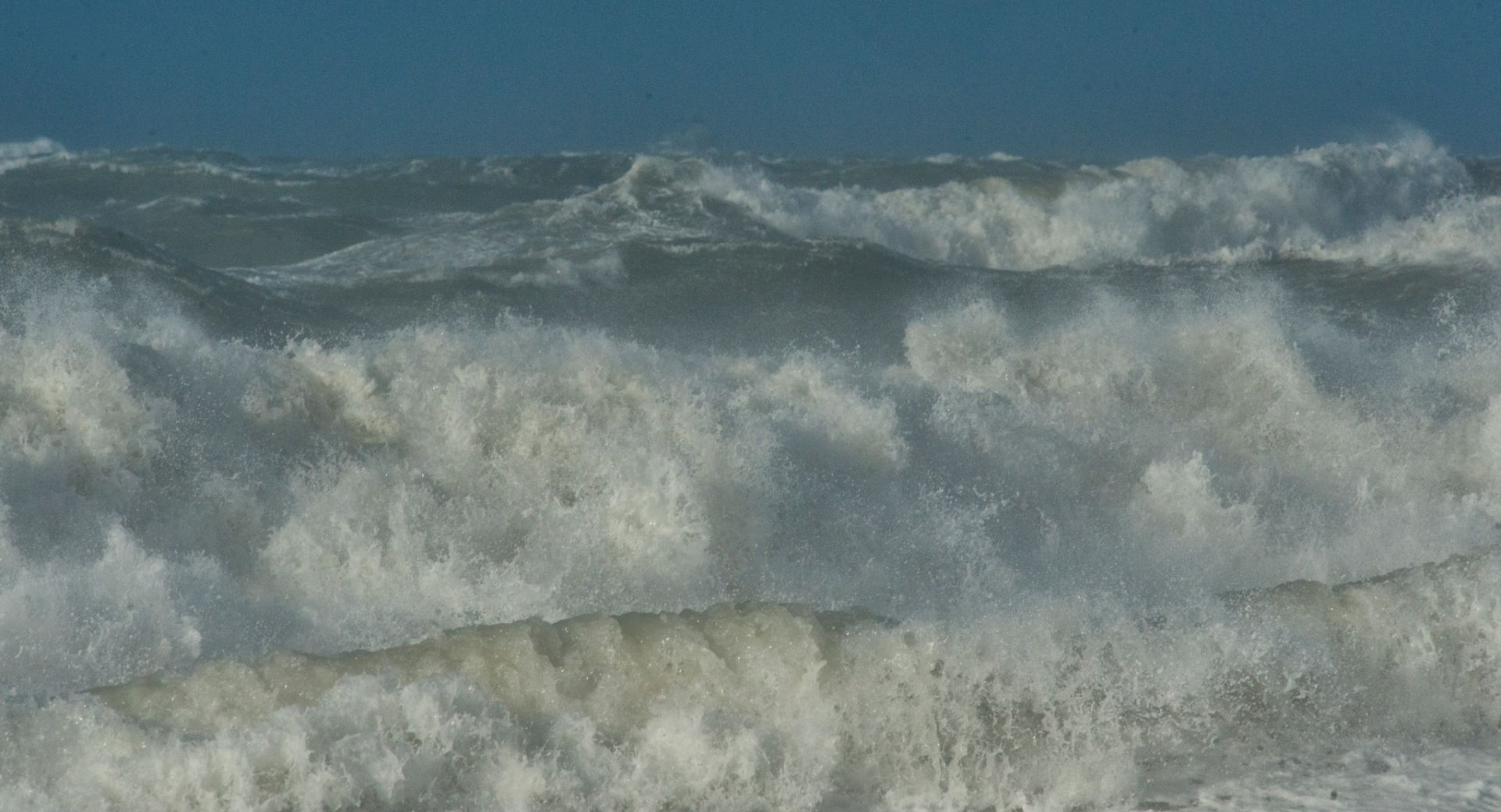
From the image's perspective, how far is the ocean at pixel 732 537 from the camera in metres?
4.51

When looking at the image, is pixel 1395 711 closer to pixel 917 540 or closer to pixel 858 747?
pixel 858 747

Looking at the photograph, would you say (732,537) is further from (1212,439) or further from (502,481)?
(1212,439)

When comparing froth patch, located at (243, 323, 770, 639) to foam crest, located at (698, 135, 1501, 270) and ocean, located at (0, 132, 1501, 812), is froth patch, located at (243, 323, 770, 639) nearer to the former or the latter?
ocean, located at (0, 132, 1501, 812)

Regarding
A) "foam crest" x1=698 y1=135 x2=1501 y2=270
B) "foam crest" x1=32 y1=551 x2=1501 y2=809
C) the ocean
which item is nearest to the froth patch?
the ocean

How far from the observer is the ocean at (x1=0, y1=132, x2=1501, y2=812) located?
451cm

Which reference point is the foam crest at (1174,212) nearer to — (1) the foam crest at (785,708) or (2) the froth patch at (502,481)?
(2) the froth patch at (502,481)

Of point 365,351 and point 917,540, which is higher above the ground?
point 365,351

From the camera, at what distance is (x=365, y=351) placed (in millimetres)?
8227

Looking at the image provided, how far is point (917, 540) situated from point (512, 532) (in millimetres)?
1966

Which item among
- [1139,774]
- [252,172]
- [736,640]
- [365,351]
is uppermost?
[252,172]

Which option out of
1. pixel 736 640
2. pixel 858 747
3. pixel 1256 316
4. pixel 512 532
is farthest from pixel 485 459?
pixel 1256 316

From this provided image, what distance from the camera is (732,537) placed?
7.04 m

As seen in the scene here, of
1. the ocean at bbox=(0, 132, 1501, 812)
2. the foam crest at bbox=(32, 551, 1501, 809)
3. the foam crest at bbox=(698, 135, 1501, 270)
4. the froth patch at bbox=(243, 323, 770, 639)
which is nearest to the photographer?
the foam crest at bbox=(32, 551, 1501, 809)

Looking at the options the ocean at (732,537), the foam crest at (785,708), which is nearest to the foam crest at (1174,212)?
the ocean at (732,537)
